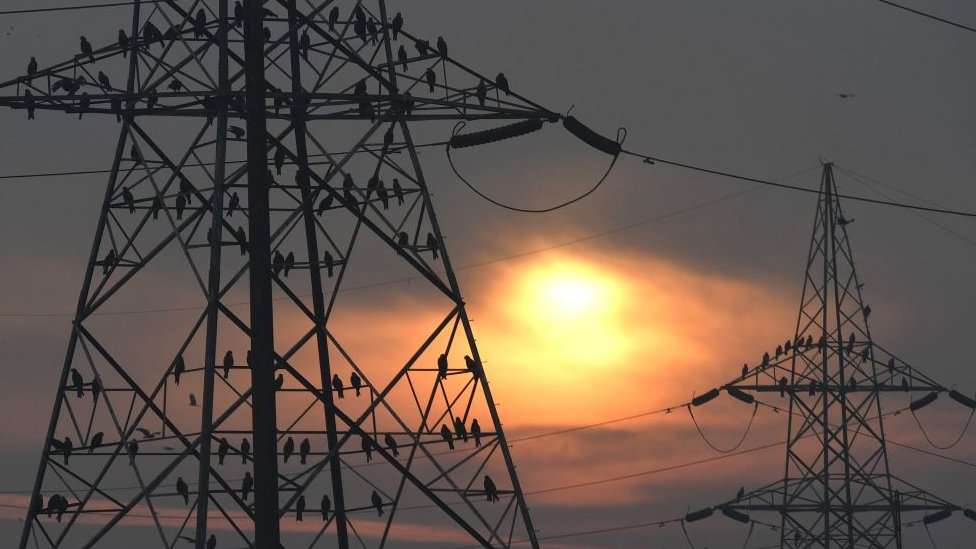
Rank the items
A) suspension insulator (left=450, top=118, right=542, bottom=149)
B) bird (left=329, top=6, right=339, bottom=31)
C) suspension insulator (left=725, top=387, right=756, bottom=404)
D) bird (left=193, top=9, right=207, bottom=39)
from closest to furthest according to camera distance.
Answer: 1. suspension insulator (left=450, top=118, right=542, bottom=149)
2. bird (left=193, top=9, right=207, bottom=39)
3. bird (left=329, top=6, right=339, bottom=31)
4. suspension insulator (left=725, top=387, right=756, bottom=404)

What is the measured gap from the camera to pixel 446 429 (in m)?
36.1

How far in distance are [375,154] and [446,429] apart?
282 inches

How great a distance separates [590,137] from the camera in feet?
111

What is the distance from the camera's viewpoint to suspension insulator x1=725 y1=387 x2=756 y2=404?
242 feet

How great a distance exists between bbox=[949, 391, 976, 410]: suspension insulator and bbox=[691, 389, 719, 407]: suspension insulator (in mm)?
11640

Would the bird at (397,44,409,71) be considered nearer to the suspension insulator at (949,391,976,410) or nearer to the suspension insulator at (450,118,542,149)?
the suspension insulator at (450,118,542,149)

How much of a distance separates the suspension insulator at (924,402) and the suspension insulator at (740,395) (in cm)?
959

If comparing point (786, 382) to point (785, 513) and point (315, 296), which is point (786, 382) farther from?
point (315, 296)

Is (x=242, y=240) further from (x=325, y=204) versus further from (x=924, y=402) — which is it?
(x=924, y=402)

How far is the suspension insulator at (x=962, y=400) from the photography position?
7819 cm

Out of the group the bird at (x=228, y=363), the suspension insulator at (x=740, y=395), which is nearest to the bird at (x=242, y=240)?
the bird at (x=228, y=363)

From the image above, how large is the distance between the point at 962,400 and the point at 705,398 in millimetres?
12949

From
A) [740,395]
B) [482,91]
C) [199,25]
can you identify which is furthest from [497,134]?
[740,395]

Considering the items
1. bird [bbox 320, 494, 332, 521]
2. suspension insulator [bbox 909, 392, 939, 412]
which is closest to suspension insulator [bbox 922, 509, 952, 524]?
suspension insulator [bbox 909, 392, 939, 412]
